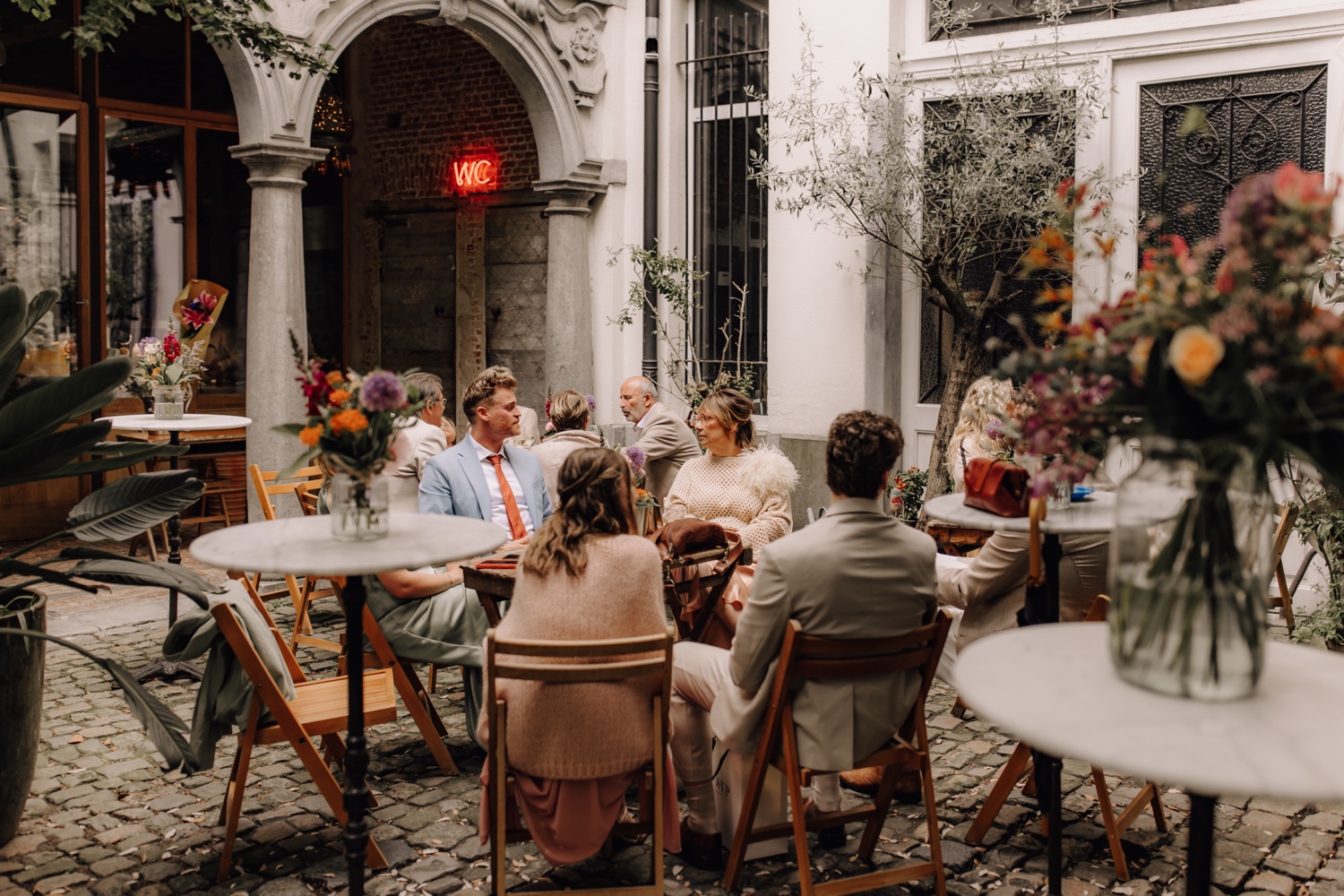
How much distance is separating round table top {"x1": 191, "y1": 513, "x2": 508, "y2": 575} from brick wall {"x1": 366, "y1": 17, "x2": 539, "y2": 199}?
8678 mm

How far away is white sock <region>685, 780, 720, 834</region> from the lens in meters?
3.76

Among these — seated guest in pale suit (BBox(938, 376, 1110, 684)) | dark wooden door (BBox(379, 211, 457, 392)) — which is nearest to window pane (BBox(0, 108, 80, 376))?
dark wooden door (BBox(379, 211, 457, 392))

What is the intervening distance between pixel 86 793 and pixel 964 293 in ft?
21.4

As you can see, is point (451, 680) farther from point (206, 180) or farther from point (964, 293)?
point (206, 180)

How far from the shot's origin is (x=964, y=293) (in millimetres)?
8562

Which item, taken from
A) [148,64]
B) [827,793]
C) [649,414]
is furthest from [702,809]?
[148,64]

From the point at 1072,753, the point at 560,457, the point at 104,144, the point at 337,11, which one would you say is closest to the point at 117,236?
the point at 104,144

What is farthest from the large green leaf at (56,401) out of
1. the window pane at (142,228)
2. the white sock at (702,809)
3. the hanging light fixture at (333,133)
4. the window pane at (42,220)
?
the hanging light fixture at (333,133)

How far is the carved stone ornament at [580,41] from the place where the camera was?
10.2 m

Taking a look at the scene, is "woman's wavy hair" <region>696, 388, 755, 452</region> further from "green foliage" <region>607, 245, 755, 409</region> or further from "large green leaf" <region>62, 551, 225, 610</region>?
"green foliage" <region>607, 245, 755, 409</region>

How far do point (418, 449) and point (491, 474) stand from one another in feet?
2.33

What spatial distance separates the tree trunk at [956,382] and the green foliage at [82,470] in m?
5.73

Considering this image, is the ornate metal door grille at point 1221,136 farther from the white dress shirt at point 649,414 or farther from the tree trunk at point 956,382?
the white dress shirt at point 649,414

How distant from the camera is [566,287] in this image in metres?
10.6
